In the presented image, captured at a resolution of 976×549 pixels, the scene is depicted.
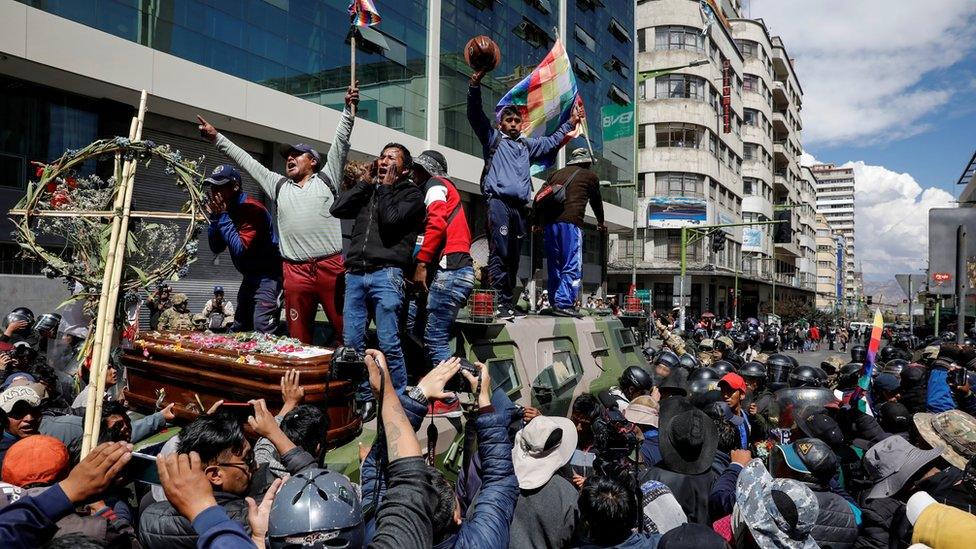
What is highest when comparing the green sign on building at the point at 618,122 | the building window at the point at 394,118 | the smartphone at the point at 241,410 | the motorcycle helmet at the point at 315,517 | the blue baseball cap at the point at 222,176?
the green sign on building at the point at 618,122

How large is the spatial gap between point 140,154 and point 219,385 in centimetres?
147

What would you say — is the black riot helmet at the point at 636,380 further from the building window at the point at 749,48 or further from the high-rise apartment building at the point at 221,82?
the building window at the point at 749,48

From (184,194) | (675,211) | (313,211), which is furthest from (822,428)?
(675,211)

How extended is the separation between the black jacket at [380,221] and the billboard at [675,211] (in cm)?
3565

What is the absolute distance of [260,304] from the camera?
5281 millimetres

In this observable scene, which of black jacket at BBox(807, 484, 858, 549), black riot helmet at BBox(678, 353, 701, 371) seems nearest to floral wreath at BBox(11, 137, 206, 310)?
black jacket at BBox(807, 484, 858, 549)

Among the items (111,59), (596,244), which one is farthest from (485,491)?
(596,244)

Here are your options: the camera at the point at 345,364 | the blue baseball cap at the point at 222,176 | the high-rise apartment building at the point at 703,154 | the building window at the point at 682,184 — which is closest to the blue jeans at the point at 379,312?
the camera at the point at 345,364

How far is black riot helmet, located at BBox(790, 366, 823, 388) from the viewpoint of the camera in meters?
7.55

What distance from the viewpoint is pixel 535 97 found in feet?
27.8

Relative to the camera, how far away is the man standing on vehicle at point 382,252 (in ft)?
14.5

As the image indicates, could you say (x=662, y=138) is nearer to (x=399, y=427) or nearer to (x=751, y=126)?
(x=751, y=126)

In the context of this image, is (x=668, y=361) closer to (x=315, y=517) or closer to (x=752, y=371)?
(x=752, y=371)

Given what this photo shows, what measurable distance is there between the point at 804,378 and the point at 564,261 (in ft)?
10.2
